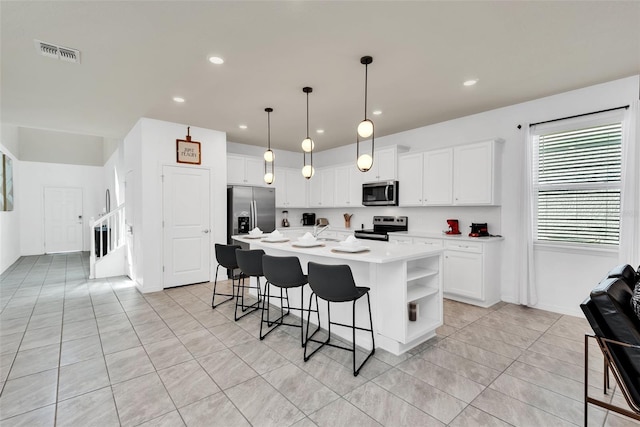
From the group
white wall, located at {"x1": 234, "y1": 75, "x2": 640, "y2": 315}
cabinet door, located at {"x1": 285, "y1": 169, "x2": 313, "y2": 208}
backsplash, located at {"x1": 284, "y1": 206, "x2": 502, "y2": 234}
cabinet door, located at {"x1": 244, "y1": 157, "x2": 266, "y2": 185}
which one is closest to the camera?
white wall, located at {"x1": 234, "y1": 75, "x2": 640, "y2": 315}

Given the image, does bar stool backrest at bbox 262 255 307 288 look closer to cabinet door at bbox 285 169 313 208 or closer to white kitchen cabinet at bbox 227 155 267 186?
white kitchen cabinet at bbox 227 155 267 186

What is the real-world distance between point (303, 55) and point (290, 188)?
420 cm

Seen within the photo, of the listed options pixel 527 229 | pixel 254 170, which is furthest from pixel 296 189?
pixel 527 229

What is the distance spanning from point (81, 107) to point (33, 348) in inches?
125

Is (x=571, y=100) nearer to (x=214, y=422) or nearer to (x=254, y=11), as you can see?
(x=254, y=11)

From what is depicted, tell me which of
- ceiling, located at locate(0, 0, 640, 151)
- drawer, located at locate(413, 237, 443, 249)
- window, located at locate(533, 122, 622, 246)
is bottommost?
drawer, located at locate(413, 237, 443, 249)

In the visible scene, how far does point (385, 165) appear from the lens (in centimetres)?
537

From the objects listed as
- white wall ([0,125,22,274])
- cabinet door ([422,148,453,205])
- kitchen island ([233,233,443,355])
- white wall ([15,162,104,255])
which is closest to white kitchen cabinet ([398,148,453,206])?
cabinet door ([422,148,453,205])

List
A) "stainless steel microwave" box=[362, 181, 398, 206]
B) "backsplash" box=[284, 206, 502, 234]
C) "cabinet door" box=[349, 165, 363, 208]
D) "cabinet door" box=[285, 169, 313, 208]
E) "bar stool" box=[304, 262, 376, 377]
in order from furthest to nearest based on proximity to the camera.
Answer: "cabinet door" box=[285, 169, 313, 208] → "cabinet door" box=[349, 165, 363, 208] → "stainless steel microwave" box=[362, 181, 398, 206] → "backsplash" box=[284, 206, 502, 234] → "bar stool" box=[304, 262, 376, 377]

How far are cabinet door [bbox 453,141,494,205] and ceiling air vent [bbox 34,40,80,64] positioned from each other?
183 inches

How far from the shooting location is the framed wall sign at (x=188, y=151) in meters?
4.93

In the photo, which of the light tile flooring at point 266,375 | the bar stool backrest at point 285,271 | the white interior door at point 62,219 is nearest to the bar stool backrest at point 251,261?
the bar stool backrest at point 285,271

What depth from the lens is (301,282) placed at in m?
2.82

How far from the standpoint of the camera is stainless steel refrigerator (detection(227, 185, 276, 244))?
17.9ft
